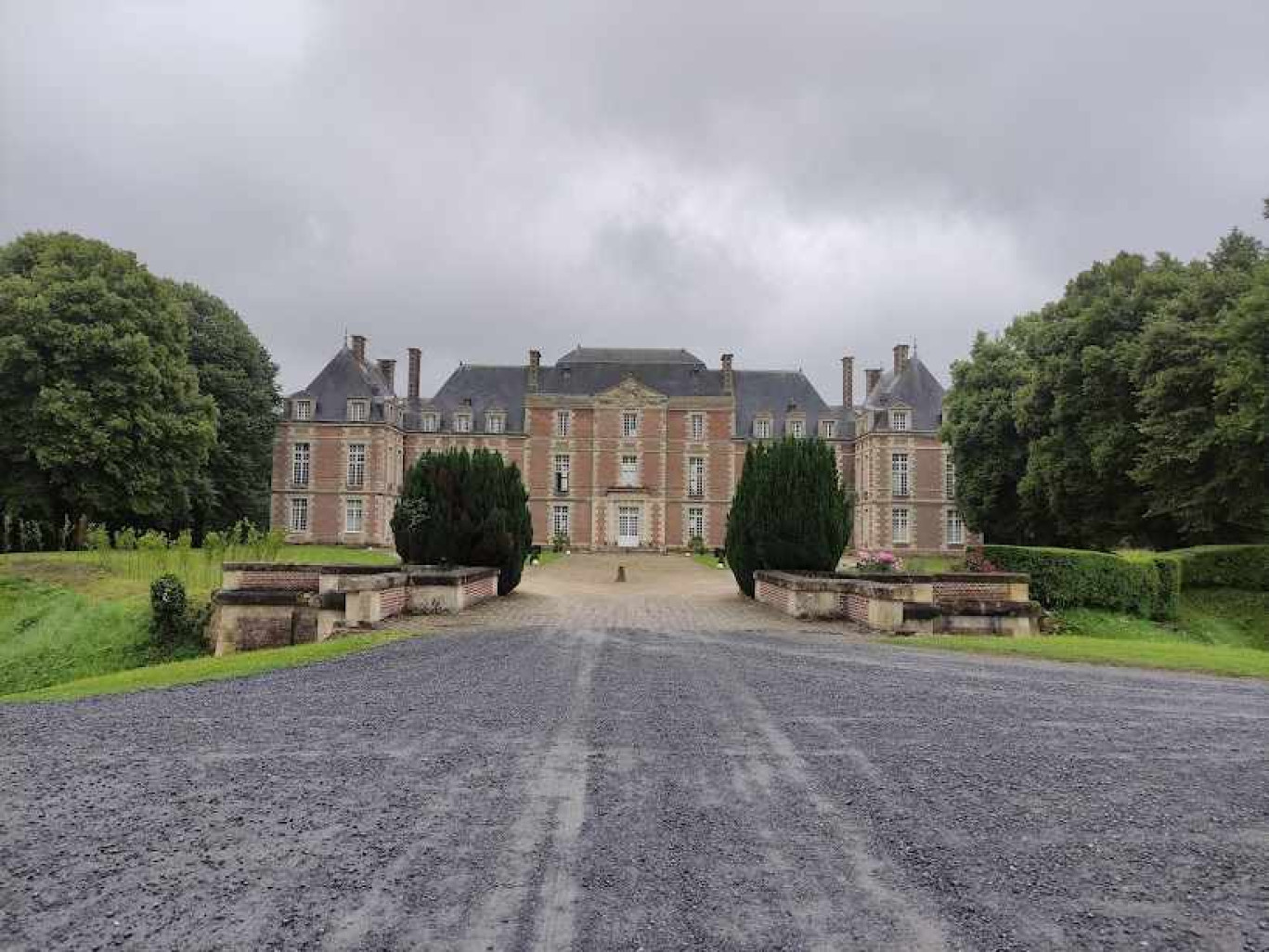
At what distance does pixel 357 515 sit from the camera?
41125mm

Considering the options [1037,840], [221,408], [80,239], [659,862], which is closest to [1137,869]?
[1037,840]

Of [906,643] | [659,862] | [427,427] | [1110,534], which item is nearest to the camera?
[659,862]

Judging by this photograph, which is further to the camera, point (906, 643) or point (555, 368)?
point (555, 368)

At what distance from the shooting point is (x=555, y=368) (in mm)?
44156

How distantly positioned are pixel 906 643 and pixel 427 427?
1485 inches

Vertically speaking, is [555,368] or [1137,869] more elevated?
[555,368]

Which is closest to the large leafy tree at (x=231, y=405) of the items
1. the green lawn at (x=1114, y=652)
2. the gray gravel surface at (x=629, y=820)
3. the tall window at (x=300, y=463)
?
the tall window at (x=300, y=463)

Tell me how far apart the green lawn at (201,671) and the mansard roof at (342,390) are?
3436cm

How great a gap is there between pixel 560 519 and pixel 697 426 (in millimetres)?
8656

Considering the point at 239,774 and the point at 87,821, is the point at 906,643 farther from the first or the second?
the point at 87,821

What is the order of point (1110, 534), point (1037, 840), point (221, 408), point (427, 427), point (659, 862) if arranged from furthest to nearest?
point (427, 427) → point (221, 408) → point (1110, 534) → point (1037, 840) → point (659, 862)

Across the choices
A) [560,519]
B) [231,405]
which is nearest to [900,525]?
[560,519]

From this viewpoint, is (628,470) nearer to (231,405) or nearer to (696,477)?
(696,477)

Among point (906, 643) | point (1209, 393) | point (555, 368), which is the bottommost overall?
point (906, 643)
